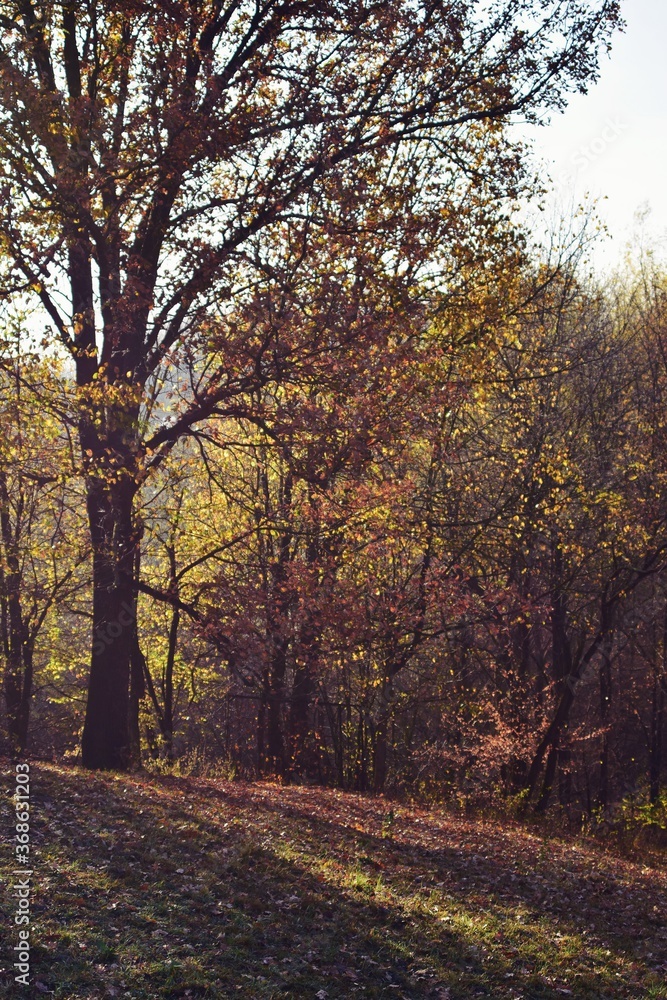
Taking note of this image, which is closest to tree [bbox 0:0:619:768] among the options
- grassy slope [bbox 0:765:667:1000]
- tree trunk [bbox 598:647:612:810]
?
grassy slope [bbox 0:765:667:1000]

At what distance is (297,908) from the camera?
7.30 meters

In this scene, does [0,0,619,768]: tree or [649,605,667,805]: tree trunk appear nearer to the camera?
[0,0,619,768]: tree

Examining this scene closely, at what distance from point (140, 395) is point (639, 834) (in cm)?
1105

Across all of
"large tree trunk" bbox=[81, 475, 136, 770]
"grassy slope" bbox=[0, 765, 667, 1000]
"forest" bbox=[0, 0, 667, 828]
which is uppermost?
"forest" bbox=[0, 0, 667, 828]

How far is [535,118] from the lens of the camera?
11.9m

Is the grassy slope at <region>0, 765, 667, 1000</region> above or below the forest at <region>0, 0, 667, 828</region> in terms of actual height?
below

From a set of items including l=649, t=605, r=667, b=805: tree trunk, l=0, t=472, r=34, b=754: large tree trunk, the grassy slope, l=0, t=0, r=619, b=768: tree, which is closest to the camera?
the grassy slope

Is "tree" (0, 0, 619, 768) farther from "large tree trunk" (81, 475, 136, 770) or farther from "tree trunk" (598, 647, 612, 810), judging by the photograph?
"tree trunk" (598, 647, 612, 810)

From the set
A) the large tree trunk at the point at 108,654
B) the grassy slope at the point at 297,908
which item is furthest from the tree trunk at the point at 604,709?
the large tree trunk at the point at 108,654

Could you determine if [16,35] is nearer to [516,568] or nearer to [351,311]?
[351,311]

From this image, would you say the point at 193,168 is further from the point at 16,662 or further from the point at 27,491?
the point at 16,662

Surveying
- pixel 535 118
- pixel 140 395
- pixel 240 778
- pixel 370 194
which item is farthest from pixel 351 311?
pixel 240 778

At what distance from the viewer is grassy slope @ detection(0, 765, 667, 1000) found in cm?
581

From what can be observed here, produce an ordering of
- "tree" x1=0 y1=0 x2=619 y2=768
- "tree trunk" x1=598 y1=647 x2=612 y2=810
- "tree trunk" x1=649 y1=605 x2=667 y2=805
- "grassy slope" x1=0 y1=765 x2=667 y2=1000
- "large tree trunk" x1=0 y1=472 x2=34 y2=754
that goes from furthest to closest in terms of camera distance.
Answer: "tree trunk" x1=649 y1=605 x2=667 y2=805 → "tree trunk" x1=598 y1=647 x2=612 y2=810 → "large tree trunk" x1=0 y1=472 x2=34 y2=754 → "tree" x1=0 y1=0 x2=619 y2=768 → "grassy slope" x1=0 y1=765 x2=667 y2=1000
